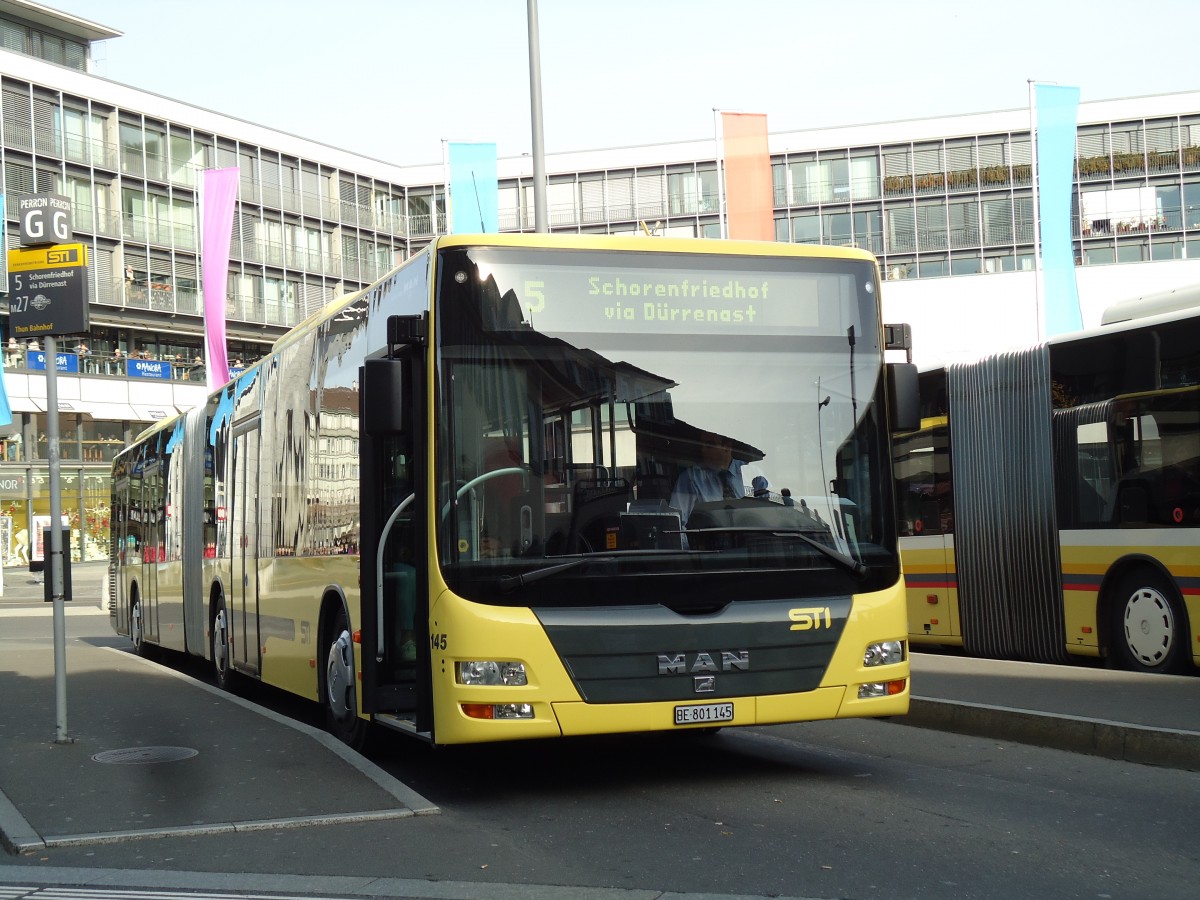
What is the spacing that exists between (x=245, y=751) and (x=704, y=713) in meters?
3.35

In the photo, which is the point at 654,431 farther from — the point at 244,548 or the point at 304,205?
the point at 304,205

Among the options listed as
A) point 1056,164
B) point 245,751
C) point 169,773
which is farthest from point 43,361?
point 169,773

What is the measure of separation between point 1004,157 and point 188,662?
5164 cm

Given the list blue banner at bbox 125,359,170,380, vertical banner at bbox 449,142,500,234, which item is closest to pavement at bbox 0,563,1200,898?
vertical banner at bbox 449,142,500,234

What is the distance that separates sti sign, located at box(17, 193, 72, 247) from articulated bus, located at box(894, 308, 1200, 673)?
842 cm

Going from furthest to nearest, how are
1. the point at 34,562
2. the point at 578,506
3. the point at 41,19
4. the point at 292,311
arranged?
the point at 292,311
the point at 41,19
the point at 34,562
the point at 578,506

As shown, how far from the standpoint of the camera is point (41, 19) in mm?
53219

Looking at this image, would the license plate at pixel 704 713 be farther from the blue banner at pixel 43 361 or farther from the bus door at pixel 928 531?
the blue banner at pixel 43 361

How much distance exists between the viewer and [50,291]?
10047 mm

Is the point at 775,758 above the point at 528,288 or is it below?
below

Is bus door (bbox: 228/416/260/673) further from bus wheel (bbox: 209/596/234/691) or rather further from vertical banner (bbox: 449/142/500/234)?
vertical banner (bbox: 449/142/500/234)

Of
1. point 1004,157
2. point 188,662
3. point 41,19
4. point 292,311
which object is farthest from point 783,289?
point 1004,157

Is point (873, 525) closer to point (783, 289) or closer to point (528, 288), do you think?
point (783, 289)

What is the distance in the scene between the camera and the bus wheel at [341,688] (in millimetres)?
9922
